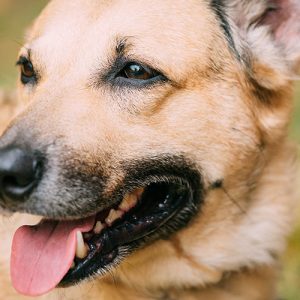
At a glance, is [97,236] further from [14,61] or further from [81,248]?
[14,61]

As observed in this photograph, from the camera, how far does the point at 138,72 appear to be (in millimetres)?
3264

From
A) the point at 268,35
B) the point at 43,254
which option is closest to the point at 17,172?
the point at 43,254

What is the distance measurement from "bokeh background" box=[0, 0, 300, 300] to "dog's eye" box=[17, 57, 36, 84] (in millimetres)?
309

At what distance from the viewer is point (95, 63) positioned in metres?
3.26

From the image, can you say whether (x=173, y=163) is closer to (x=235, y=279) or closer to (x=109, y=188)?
(x=109, y=188)

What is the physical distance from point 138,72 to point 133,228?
28.2 inches

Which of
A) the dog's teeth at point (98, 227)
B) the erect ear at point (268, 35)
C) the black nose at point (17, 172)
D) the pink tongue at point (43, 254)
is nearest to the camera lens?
the black nose at point (17, 172)

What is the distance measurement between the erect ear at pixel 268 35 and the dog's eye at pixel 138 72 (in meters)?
0.50

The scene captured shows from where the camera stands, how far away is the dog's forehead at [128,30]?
326 cm

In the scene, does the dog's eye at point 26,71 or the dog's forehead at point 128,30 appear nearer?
the dog's forehead at point 128,30


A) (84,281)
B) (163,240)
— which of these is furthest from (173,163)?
(84,281)

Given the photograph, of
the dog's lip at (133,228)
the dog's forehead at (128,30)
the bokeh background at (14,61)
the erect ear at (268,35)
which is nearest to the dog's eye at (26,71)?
the dog's forehead at (128,30)

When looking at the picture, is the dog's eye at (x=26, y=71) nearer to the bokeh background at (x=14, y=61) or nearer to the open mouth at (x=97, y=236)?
the bokeh background at (x=14, y=61)

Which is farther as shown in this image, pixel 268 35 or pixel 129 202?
pixel 268 35
